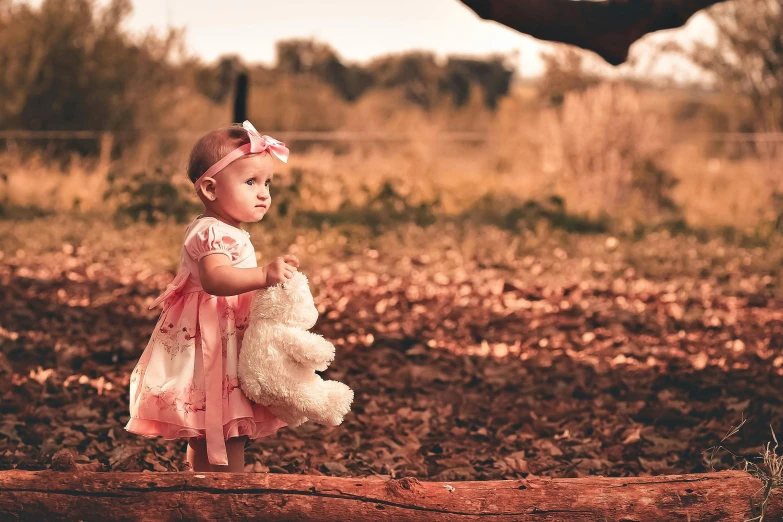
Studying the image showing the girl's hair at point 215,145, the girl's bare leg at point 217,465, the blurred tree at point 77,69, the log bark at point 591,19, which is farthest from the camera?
the blurred tree at point 77,69

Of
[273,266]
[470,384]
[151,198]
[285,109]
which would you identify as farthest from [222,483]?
[285,109]

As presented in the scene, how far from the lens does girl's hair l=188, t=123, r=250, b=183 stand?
326 cm

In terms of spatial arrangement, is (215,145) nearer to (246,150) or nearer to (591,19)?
(246,150)

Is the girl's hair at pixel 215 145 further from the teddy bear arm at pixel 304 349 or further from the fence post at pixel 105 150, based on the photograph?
the fence post at pixel 105 150

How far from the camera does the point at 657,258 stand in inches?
371

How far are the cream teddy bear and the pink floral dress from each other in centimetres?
7

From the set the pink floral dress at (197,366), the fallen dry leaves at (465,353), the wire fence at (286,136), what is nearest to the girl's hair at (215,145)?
the pink floral dress at (197,366)

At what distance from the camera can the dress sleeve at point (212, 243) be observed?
321cm

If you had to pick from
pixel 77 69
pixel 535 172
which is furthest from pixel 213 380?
pixel 77 69

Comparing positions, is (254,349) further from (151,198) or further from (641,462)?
(151,198)

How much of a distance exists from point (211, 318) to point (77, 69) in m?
12.3

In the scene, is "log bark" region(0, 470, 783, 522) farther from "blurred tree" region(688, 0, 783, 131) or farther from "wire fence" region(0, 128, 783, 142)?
"blurred tree" region(688, 0, 783, 131)

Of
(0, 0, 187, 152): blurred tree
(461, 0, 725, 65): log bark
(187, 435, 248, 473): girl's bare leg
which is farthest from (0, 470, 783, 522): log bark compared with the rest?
(0, 0, 187, 152): blurred tree

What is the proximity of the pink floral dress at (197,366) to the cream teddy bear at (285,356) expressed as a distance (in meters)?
0.07
